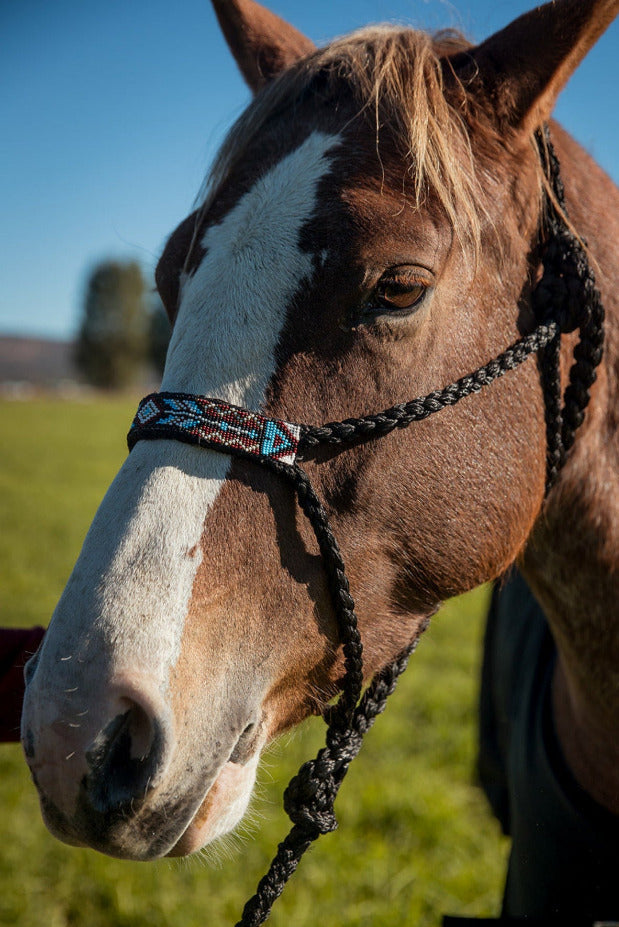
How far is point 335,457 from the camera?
151cm

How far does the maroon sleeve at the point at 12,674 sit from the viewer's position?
206cm

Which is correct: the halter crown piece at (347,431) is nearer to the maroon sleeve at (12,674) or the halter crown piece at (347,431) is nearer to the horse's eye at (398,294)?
the horse's eye at (398,294)

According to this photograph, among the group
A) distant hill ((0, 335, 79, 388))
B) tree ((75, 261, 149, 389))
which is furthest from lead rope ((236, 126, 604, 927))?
distant hill ((0, 335, 79, 388))

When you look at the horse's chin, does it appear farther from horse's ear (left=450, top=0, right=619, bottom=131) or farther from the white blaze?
horse's ear (left=450, top=0, right=619, bottom=131)

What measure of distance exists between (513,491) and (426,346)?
0.43m

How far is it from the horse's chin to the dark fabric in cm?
93

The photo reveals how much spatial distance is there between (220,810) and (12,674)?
968 mm

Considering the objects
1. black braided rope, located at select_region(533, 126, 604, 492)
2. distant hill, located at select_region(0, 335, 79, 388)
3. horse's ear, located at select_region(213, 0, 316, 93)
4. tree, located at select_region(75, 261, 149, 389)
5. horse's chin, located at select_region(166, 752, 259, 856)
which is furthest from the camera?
distant hill, located at select_region(0, 335, 79, 388)

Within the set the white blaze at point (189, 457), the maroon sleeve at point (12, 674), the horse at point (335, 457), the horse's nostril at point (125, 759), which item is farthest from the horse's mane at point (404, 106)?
the maroon sleeve at point (12, 674)

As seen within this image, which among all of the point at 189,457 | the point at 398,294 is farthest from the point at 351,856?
the point at 398,294

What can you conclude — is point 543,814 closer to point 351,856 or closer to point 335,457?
point 335,457

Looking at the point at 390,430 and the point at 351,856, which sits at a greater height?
the point at 390,430

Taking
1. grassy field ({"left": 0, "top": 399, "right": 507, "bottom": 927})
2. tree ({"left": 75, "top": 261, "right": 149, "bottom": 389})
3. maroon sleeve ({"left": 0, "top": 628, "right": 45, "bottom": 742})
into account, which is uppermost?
maroon sleeve ({"left": 0, "top": 628, "right": 45, "bottom": 742})

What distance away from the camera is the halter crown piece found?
1423 millimetres
